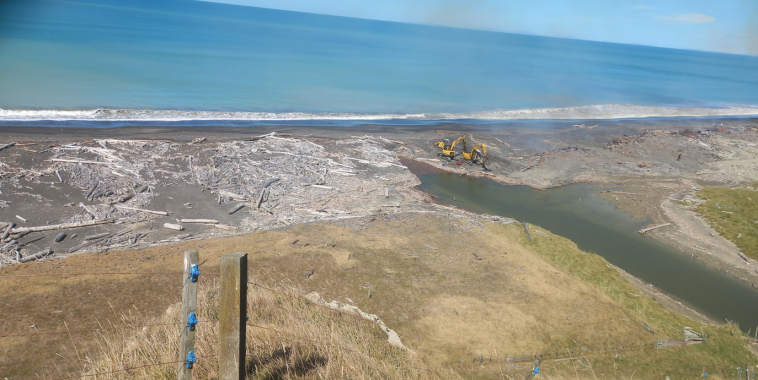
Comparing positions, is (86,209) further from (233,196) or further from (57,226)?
(233,196)

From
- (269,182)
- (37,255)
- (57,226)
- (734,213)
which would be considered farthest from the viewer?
(734,213)

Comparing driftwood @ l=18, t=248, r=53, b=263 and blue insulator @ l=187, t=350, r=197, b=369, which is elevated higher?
blue insulator @ l=187, t=350, r=197, b=369

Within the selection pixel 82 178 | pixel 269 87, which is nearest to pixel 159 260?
pixel 82 178

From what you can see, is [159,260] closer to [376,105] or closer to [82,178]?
[82,178]

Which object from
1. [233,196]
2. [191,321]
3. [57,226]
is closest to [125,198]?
[57,226]

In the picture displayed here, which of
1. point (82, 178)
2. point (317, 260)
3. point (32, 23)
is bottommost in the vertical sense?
point (317, 260)

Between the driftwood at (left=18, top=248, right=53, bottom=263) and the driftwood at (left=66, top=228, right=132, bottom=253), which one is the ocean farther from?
the driftwood at (left=18, top=248, right=53, bottom=263)

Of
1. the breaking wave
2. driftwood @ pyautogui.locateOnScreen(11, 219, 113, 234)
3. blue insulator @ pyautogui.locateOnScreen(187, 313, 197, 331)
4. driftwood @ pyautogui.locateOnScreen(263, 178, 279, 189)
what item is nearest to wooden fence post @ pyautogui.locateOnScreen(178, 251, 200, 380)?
blue insulator @ pyautogui.locateOnScreen(187, 313, 197, 331)
